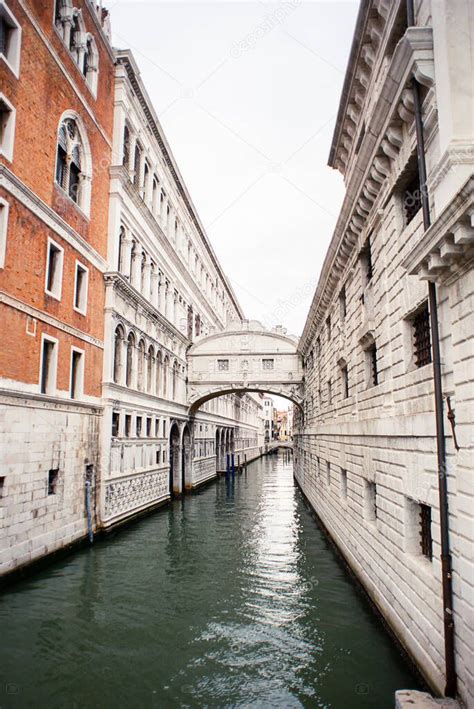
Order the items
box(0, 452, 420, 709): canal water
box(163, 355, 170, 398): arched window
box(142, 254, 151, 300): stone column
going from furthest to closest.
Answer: box(163, 355, 170, 398): arched window, box(142, 254, 151, 300): stone column, box(0, 452, 420, 709): canal water

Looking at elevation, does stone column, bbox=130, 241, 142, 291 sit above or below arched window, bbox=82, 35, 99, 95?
below

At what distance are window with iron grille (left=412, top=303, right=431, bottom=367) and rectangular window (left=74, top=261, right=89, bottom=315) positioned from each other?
960 cm

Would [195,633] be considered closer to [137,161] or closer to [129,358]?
[129,358]

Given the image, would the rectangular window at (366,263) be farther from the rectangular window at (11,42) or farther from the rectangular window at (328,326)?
the rectangular window at (11,42)

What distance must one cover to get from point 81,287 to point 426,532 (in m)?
11.1

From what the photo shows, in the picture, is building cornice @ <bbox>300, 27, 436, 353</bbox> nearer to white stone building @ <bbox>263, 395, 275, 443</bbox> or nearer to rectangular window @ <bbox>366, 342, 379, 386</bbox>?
rectangular window @ <bbox>366, 342, 379, 386</bbox>

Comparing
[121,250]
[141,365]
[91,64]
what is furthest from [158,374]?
[91,64]

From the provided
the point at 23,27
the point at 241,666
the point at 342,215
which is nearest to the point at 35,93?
the point at 23,27

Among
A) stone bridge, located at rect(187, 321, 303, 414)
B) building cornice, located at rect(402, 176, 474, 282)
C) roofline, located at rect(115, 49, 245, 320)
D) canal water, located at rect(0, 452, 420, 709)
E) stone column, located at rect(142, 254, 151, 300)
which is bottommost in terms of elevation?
canal water, located at rect(0, 452, 420, 709)

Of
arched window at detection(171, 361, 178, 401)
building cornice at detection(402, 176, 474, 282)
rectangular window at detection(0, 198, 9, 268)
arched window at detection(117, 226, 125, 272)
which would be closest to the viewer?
building cornice at detection(402, 176, 474, 282)

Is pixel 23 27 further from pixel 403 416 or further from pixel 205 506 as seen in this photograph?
pixel 205 506

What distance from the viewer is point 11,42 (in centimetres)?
1076

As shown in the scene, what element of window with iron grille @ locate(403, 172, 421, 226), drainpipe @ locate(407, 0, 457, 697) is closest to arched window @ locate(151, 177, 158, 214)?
window with iron grille @ locate(403, 172, 421, 226)

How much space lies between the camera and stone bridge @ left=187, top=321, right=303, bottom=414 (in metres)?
26.9
